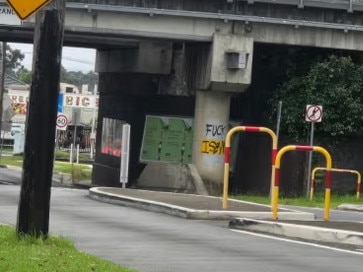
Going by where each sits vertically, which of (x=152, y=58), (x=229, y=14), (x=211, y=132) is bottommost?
(x=211, y=132)

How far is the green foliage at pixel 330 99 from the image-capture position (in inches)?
998

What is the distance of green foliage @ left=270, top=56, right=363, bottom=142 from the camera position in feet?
83.2

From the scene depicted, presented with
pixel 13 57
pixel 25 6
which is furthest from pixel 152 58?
pixel 13 57

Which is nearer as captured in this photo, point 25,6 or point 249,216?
point 25,6

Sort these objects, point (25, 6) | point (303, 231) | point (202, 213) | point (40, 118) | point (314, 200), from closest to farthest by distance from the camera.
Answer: point (25, 6) → point (40, 118) → point (303, 231) → point (202, 213) → point (314, 200)

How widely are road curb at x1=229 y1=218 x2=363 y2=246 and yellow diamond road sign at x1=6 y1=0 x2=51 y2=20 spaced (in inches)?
220

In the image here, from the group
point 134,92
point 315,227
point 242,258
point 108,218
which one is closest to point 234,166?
point 134,92

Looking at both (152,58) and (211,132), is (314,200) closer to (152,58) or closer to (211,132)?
(211,132)

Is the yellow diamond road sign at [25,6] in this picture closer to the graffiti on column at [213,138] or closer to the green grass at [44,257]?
the green grass at [44,257]

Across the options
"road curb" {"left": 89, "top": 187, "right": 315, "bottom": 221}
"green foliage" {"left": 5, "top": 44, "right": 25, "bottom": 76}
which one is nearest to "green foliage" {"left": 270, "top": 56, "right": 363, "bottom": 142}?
"road curb" {"left": 89, "top": 187, "right": 315, "bottom": 221}

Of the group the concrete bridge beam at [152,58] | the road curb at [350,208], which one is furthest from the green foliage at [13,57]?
the road curb at [350,208]

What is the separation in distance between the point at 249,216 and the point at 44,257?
696cm

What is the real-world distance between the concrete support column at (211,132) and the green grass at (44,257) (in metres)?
16.5

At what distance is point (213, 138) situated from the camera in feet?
85.0
